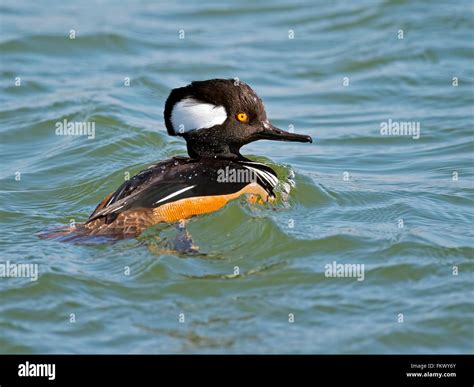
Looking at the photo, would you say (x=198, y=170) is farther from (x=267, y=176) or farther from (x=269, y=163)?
(x=269, y=163)

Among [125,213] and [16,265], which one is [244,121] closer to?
[125,213]

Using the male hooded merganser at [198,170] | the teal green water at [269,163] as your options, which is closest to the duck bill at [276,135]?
the male hooded merganser at [198,170]

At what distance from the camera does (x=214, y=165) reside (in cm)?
915

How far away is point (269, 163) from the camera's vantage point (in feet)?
37.0

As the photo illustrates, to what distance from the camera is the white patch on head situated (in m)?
9.16

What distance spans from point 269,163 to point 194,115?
226 cm

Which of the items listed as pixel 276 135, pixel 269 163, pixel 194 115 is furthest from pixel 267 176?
pixel 269 163

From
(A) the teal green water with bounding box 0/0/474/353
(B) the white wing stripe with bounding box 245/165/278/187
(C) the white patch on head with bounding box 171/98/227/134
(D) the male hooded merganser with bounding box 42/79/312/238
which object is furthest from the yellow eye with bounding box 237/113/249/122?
(A) the teal green water with bounding box 0/0/474/353

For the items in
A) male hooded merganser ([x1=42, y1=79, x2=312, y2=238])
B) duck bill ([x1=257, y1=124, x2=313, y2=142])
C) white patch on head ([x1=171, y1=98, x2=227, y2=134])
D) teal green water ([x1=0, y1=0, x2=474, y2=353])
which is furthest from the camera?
duck bill ([x1=257, y1=124, x2=313, y2=142])

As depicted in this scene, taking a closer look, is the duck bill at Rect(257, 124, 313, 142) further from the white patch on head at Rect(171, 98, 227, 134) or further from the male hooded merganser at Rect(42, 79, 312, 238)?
the white patch on head at Rect(171, 98, 227, 134)

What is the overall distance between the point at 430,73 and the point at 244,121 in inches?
288

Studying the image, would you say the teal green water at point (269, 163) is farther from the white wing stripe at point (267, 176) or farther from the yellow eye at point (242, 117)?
the yellow eye at point (242, 117)

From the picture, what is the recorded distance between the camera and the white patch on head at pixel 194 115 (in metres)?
9.16

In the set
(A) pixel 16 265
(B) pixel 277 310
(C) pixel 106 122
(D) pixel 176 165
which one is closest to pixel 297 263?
(B) pixel 277 310
